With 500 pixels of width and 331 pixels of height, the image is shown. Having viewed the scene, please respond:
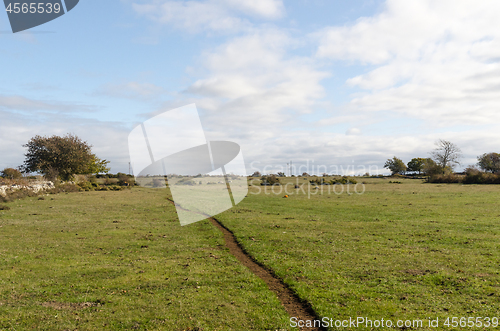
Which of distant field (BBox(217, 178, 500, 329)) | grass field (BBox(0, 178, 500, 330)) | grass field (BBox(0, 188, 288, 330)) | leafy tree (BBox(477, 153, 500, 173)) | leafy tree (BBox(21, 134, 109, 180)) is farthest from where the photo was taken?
leafy tree (BBox(477, 153, 500, 173))

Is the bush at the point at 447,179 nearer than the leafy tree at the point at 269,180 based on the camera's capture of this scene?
Yes

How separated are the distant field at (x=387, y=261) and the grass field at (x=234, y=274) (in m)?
0.05

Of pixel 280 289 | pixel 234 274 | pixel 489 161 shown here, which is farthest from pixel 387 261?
pixel 489 161

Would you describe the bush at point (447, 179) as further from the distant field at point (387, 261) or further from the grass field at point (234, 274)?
the grass field at point (234, 274)

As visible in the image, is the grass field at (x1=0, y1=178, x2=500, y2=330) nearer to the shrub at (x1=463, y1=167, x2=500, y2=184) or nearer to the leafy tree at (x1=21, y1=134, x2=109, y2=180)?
the leafy tree at (x1=21, y1=134, x2=109, y2=180)

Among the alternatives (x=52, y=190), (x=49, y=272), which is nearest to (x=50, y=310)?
(x=49, y=272)

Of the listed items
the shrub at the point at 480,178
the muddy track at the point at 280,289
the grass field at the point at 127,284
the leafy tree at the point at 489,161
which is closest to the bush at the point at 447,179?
the shrub at the point at 480,178

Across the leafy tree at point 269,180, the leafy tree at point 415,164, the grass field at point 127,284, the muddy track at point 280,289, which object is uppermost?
the leafy tree at point 415,164

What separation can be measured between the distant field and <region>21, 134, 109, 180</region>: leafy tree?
57.9 metres

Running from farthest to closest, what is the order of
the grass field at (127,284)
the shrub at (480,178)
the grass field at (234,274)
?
the shrub at (480,178) → the grass field at (234,274) → the grass field at (127,284)

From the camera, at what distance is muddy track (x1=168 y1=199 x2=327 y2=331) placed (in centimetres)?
874

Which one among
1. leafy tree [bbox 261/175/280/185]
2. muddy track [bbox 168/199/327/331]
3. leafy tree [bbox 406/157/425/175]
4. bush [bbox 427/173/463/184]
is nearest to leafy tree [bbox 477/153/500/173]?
leafy tree [bbox 406/157/425/175]

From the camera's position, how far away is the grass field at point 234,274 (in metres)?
8.42

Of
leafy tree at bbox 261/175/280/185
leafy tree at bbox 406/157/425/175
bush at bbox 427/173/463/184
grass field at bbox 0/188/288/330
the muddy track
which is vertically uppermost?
leafy tree at bbox 406/157/425/175
